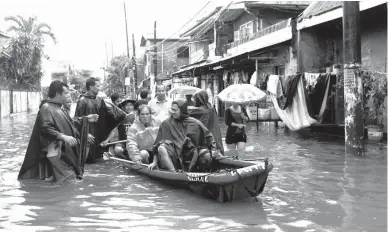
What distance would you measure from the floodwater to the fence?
2010 centimetres

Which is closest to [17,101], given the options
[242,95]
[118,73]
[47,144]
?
[118,73]

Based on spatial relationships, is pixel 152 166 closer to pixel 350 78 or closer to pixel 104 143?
pixel 104 143

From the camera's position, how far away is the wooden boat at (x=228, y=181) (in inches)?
234

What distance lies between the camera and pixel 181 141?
7.20 meters

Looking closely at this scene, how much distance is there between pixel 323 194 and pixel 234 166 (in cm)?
140

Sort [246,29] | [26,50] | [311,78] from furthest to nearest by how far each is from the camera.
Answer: [26,50] → [246,29] → [311,78]

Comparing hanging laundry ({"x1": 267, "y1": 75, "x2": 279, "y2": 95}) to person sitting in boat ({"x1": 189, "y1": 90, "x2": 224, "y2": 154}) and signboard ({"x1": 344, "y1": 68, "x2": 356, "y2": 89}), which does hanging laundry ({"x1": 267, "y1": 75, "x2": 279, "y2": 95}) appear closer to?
signboard ({"x1": 344, "y1": 68, "x2": 356, "y2": 89})

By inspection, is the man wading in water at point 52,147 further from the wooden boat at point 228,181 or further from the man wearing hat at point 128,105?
the man wearing hat at point 128,105

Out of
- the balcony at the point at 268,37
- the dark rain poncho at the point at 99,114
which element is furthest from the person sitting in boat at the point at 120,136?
the balcony at the point at 268,37

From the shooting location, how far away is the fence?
93.0 feet

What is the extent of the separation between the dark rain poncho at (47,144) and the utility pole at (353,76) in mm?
5846

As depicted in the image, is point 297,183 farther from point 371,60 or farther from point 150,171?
point 371,60

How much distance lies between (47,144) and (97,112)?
2739 mm

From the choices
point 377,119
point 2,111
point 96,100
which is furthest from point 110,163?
point 2,111
